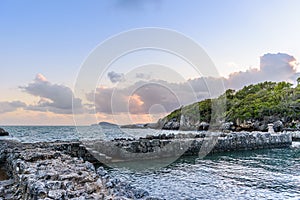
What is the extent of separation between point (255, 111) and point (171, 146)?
44123 mm

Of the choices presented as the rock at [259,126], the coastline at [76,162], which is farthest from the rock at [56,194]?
the rock at [259,126]

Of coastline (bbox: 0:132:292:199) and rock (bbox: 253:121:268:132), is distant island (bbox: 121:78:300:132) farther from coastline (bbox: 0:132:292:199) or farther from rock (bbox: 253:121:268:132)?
coastline (bbox: 0:132:292:199)

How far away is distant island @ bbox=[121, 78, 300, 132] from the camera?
5053cm

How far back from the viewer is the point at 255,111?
56656 mm

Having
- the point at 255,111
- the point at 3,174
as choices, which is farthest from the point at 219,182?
the point at 255,111

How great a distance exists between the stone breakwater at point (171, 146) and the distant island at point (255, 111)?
2222cm

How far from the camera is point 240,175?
1070 centimetres

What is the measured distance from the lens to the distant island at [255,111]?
5053 cm

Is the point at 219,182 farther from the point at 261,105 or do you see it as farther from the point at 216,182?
the point at 261,105

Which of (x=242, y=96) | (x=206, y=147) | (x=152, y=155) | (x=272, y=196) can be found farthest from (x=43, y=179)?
(x=242, y=96)

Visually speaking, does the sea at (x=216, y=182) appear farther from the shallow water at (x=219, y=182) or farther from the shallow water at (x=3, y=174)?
the shallow water at (x=3, y=174)

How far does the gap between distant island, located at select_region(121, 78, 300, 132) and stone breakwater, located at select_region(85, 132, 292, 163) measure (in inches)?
875

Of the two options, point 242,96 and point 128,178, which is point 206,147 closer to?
point 128,178

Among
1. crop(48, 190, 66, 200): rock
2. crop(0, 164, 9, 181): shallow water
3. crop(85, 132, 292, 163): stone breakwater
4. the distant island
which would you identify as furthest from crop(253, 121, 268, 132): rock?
crop(48, 190, 66, 200): rock
